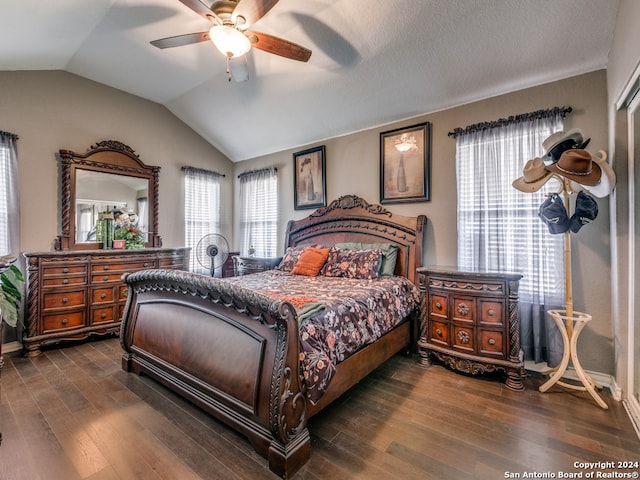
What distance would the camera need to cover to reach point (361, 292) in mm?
2406

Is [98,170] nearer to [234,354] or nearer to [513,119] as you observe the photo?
[234,354]

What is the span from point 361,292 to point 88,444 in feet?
6.42

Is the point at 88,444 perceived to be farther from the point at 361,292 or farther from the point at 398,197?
the point at 398,197

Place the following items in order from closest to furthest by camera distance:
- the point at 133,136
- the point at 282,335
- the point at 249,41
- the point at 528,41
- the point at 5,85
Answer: the point at 282,335 → the point at 249,41 → the point at 528,41 → the point at 5,85 → the point at 133,136

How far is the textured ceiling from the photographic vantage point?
229 centimetres

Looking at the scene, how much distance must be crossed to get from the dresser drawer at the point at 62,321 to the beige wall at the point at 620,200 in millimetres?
4959

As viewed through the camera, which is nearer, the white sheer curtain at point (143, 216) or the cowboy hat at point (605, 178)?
the cowboy hat at point (605, 178)

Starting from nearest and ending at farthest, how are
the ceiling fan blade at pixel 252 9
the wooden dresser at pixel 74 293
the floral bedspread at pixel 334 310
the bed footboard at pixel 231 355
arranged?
the bed footboard at pixel 231 355, the floral bedspread at pixel 334 310, the ceiling fan blade at pixel 252 9, the wooden dresser at pixel 74 293

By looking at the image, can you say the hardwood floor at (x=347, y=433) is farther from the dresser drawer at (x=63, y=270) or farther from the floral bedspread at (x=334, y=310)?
the dresser drawer at (x=63, y=270)

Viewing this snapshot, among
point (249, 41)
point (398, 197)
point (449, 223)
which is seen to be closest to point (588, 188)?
point (449, 223)

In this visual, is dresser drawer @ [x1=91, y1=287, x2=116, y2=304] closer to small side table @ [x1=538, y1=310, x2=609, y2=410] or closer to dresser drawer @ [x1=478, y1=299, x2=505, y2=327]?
dresser drawer @ [x1=478, y1=299, x2=505, y2=327]

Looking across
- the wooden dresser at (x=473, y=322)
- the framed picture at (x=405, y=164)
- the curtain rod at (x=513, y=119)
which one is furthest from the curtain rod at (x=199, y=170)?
the wooden dresser at (x=473, y=322)

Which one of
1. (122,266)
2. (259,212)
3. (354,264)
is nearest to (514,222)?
(354,264)

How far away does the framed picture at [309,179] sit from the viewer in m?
4.15
